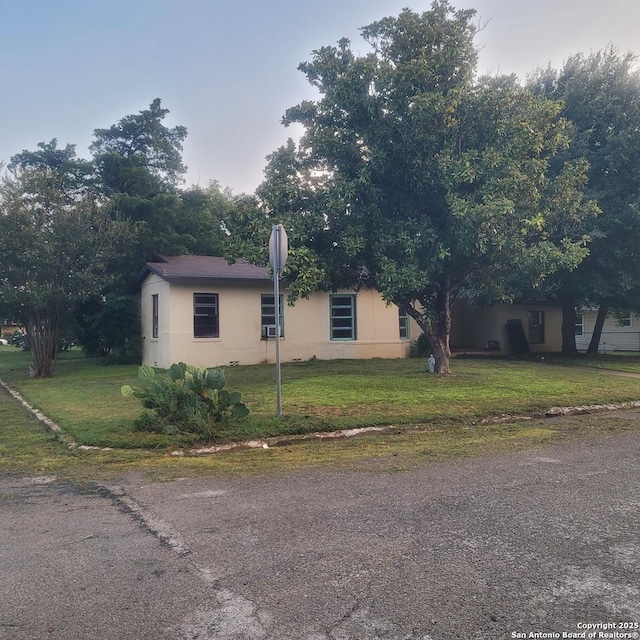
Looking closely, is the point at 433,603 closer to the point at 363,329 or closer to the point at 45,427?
the point at 45,427

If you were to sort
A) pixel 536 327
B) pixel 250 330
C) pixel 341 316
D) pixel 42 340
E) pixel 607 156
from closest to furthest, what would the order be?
1. pixel 42 340
2. pixel 607 156
3. pixel 250 330
4. pixel 341 316
5. pixel 536 327

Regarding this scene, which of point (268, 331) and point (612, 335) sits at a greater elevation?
point (268, 331)

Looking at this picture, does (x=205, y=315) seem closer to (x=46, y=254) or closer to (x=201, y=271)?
(x=201, y=271)

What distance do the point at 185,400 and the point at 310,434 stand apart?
1767 millimetres

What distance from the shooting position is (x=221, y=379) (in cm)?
791

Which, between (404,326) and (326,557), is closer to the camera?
(326,557)

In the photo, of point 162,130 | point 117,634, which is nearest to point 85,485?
point 117,634

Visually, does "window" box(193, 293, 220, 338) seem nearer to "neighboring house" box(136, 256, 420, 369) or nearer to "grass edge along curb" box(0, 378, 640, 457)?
"neighboring house" box(136, 256, 420, 369)

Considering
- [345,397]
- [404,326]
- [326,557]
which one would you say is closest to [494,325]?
[404,326]

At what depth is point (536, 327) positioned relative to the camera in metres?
26.1

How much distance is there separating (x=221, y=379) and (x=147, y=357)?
13.5 m

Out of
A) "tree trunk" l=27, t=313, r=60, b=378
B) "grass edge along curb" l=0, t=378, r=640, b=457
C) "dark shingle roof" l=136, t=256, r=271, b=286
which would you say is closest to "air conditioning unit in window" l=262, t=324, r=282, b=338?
"dark shingle roof" l=136, t=256, r=271, b=286

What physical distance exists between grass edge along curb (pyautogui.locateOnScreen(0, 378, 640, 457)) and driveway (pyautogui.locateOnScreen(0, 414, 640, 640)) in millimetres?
1537

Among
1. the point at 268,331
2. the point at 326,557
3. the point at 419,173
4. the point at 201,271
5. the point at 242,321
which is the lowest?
the point at 326,557
